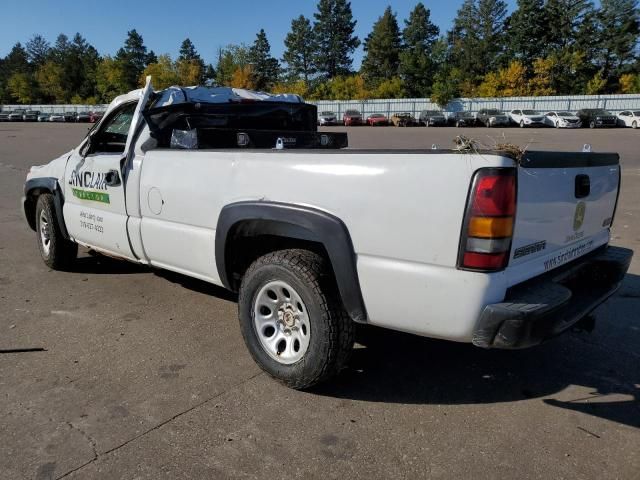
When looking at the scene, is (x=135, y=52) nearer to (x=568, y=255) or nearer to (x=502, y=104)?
(x=502, y=104)

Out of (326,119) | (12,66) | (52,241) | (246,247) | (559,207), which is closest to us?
(559,207)

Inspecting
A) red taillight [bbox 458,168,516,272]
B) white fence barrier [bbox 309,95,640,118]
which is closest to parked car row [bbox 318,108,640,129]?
white fence barrier [bbox 309,95,640,118]

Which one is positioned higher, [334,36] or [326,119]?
[334,36]

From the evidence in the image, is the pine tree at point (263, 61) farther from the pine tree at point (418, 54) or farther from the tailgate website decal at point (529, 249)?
the tailgate website decal at point (529, 249)

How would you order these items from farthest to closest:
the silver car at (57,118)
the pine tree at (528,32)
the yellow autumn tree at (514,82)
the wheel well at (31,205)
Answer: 1. the pine tree at (528,32)
2. the silver car at (57,118)
3. the yellow autumn tree at (514,82)
4. the wheel well at (31,205)

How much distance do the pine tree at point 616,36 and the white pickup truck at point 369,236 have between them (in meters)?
80.7

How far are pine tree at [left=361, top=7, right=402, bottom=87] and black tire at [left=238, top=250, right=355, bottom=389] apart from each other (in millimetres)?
87779

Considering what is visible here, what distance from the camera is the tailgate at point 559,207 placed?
2.66 meters

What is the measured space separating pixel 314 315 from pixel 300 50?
105 metres

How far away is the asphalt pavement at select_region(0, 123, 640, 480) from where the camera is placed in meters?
2.60

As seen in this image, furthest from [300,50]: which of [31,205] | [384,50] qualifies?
[31,205]

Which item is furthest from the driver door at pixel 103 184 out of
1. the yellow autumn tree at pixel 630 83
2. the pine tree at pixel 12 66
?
the pine tree at pixel 12 66

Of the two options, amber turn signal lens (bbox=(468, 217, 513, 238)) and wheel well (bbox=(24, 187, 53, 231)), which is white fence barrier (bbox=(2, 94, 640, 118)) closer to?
wheel well (bbox=(24, 187, 53, 231))

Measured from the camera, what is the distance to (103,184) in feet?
14.9
